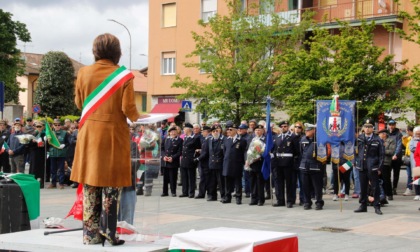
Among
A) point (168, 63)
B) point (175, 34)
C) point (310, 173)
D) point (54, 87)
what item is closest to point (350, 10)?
point (175, 34)

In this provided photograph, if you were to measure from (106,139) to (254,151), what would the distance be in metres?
10.0

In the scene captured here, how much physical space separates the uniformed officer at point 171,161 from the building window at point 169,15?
25.9m

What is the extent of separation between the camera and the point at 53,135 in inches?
783

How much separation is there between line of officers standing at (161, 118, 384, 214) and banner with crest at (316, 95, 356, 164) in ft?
0.80

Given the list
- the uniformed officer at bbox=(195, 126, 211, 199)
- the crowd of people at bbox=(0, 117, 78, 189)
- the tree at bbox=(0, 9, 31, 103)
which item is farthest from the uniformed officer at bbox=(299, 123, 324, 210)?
the tree at bbox=(0, 9, 31, 103)

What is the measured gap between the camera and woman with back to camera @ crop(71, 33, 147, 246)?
6.60 metres

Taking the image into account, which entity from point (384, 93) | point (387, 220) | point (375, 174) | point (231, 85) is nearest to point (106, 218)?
point (387, 220)

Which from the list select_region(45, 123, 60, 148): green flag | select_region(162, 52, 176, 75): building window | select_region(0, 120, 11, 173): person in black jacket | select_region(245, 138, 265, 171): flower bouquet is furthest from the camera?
select_region(162, 52, 176, 75): building window

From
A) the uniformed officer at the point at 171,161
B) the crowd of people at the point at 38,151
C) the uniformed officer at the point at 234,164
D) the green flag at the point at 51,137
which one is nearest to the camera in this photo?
the uniformed officer at the point at 234,164

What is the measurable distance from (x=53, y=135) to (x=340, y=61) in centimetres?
886

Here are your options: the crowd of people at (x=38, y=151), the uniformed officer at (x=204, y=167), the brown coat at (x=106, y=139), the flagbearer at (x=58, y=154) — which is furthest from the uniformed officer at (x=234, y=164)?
the brown coat at (x=106, y=139)

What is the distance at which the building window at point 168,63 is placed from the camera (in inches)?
1735

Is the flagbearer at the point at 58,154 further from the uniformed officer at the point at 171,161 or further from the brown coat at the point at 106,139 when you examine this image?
the brown coat at the point at 106,139

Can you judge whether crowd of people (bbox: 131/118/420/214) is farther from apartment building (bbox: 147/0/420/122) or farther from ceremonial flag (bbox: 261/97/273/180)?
apartment building (bbox: 147/0/420/122)
